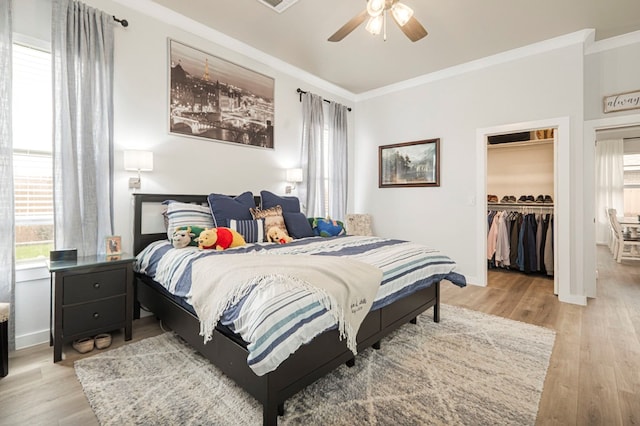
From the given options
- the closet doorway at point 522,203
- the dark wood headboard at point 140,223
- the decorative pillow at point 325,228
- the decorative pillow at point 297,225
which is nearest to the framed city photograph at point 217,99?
the dark wood headboard at point 140,223

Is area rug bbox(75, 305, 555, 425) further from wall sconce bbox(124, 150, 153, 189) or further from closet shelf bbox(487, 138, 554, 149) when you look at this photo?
closet shelf bbox(487, 138, 554, 149)

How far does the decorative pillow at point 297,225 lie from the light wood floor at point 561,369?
61.1 inches

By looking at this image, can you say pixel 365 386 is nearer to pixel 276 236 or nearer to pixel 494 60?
pixel 276 236

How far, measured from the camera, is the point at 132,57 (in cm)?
282

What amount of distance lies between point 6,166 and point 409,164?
450cm

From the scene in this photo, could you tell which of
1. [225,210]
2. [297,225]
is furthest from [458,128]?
[225,210]

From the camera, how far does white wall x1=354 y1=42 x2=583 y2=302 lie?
3.47m

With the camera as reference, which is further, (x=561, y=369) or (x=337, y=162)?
(x=337, y=162)

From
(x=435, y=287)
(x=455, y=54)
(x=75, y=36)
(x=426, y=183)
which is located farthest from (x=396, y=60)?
(x=75, y=36)

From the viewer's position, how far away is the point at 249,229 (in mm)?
2932

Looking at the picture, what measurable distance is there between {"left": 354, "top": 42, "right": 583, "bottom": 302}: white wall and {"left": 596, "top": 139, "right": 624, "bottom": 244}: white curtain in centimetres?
548

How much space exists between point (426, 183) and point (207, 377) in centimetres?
384

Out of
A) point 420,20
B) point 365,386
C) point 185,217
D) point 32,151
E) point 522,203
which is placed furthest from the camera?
point 522,203

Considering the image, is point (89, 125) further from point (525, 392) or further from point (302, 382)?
point (525, 392)
